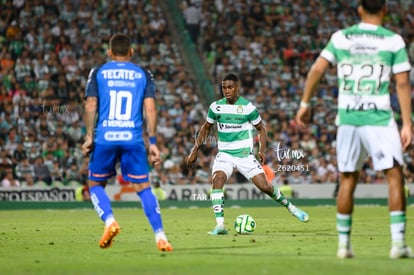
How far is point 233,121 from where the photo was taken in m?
18.9

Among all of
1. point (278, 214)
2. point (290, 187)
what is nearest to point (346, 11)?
point (290, 187)

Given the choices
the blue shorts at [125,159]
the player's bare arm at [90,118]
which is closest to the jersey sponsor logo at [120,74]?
the player's bare arm at [90,118]

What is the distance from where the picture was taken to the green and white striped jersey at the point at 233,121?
61.8 feet

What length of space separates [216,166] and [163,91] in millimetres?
18331

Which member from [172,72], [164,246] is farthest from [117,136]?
[172,72]

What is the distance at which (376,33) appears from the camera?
11430mm

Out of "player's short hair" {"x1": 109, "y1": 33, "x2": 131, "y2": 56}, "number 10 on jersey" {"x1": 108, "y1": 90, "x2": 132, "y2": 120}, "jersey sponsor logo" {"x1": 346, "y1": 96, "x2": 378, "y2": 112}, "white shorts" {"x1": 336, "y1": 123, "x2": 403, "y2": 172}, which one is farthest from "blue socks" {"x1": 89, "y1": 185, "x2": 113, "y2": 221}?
"jersey sponsor logo" {"x1": 346, "y1": 96, "x2": 378, "y2": 112}

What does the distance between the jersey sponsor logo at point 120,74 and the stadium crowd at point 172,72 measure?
18636 mm

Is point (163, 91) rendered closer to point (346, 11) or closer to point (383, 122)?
point (346, 11)

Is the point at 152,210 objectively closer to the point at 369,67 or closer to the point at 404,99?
the point at 369,67

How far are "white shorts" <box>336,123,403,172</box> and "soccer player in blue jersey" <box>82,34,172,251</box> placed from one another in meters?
2.66

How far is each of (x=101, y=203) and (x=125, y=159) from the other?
69 cm

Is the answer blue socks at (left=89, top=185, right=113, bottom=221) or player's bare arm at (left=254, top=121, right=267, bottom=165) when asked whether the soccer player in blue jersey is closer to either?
blue socks at (left=89, top=185, right=113, bottom=221)

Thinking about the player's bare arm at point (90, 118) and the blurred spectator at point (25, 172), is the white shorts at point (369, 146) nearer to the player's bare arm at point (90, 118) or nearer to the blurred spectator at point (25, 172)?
the player's bare arm at point (90, 118)
